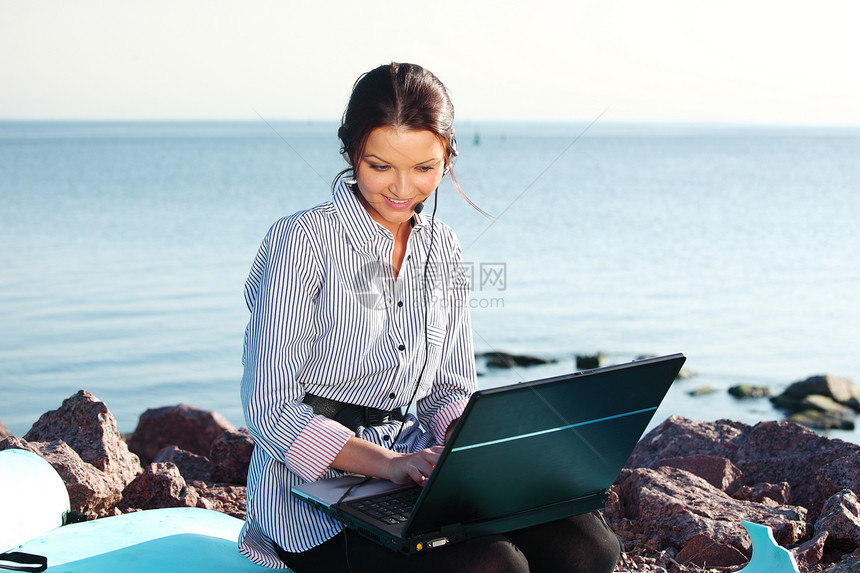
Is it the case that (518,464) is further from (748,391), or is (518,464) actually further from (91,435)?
(748,391)

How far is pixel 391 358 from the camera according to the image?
8.29ft

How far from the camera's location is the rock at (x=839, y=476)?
143 inches

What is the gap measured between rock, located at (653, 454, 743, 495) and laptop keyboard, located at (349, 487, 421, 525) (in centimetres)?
210

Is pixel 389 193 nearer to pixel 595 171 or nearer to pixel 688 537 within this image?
pixel 688 537

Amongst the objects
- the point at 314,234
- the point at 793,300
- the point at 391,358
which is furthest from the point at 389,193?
the point at 793,300

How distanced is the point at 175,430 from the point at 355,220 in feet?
11.8

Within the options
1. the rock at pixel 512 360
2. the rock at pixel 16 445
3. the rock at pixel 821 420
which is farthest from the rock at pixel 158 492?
the rock at pixel 821 420

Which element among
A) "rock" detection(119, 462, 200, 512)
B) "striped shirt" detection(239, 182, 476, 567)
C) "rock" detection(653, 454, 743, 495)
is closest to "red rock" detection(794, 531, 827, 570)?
"rock" detection(653, 454, 743, 495)

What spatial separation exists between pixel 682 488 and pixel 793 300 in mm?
9688

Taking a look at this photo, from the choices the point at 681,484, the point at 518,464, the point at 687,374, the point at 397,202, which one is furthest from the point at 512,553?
the point at 687,374

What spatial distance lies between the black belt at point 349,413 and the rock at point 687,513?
1318mm

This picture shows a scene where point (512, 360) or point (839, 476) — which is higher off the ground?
point (839, 476)

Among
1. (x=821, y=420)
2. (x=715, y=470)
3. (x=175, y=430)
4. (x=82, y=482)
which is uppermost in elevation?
(x=82, y=482)

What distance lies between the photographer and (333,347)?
8.07ft
